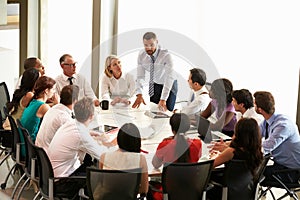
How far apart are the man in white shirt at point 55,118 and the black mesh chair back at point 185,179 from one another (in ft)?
4.21

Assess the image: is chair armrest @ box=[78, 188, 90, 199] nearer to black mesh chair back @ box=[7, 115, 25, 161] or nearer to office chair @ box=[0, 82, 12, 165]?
black mesh chair back @ box=[7, 115, 25, 161]

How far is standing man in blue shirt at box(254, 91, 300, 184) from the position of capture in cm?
576

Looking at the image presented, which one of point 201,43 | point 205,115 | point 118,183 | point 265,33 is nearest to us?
point 118,183

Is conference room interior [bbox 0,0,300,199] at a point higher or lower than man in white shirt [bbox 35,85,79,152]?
higher

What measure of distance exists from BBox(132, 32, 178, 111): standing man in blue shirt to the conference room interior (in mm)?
158

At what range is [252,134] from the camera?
5160mm

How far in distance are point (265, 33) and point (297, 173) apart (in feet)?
7.76

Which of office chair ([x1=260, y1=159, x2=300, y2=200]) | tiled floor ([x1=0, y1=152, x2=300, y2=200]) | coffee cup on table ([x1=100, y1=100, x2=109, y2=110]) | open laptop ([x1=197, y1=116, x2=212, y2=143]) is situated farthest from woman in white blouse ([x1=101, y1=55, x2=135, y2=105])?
office chair ([x1=260, y1=159, x2=300, y2=200])

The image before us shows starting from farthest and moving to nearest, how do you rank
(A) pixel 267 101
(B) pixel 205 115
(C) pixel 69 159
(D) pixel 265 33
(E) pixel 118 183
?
(D) pixel 265 33
(B) pixel 205 115
(A) pixel 267 101
(C) pixel 69 159
(E) pixel 118 183

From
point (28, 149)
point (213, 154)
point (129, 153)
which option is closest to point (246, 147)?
point (213, 154)

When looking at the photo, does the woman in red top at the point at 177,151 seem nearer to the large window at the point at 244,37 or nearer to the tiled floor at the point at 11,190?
the tiled floor at the point at 11,190

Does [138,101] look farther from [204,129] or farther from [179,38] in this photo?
[179,38]

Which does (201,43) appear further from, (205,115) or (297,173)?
(297,173)

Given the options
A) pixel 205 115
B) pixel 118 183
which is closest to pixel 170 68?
pixel 205 115
